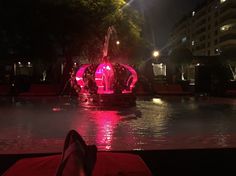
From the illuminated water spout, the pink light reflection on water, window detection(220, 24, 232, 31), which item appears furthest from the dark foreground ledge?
window detection(220, 24, 232, 31)

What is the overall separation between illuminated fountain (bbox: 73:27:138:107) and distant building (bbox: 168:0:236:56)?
5923cm

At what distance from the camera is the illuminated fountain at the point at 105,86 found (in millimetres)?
17516

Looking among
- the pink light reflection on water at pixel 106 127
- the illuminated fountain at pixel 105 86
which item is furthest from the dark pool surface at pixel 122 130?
the illuminated fountain at pixel 105 86

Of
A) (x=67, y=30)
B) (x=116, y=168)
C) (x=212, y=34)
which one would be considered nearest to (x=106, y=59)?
(x=67, y=30)

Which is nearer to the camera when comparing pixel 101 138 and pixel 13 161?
pixel 13 161

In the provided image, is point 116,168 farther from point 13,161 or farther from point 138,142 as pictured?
point 138,142

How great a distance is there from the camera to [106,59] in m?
18.4

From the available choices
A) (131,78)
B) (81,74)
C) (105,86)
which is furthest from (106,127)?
(131,78)

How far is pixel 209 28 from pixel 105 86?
91.8 meters

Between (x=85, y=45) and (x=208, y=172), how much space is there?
71.3 ft

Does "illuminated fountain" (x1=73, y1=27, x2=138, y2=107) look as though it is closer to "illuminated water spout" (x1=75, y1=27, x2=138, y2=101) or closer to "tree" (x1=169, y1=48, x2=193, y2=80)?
"illuminated water spout" (x1=75, y1=27, x2=138, y2=101)

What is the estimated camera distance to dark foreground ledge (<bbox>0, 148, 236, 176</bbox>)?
6492 mm

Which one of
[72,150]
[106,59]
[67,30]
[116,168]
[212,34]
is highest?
[212,34]

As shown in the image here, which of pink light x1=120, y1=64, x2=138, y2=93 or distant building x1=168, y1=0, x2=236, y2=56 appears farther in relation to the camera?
distant building x1=168, y1=0, x2=236, y2=56
